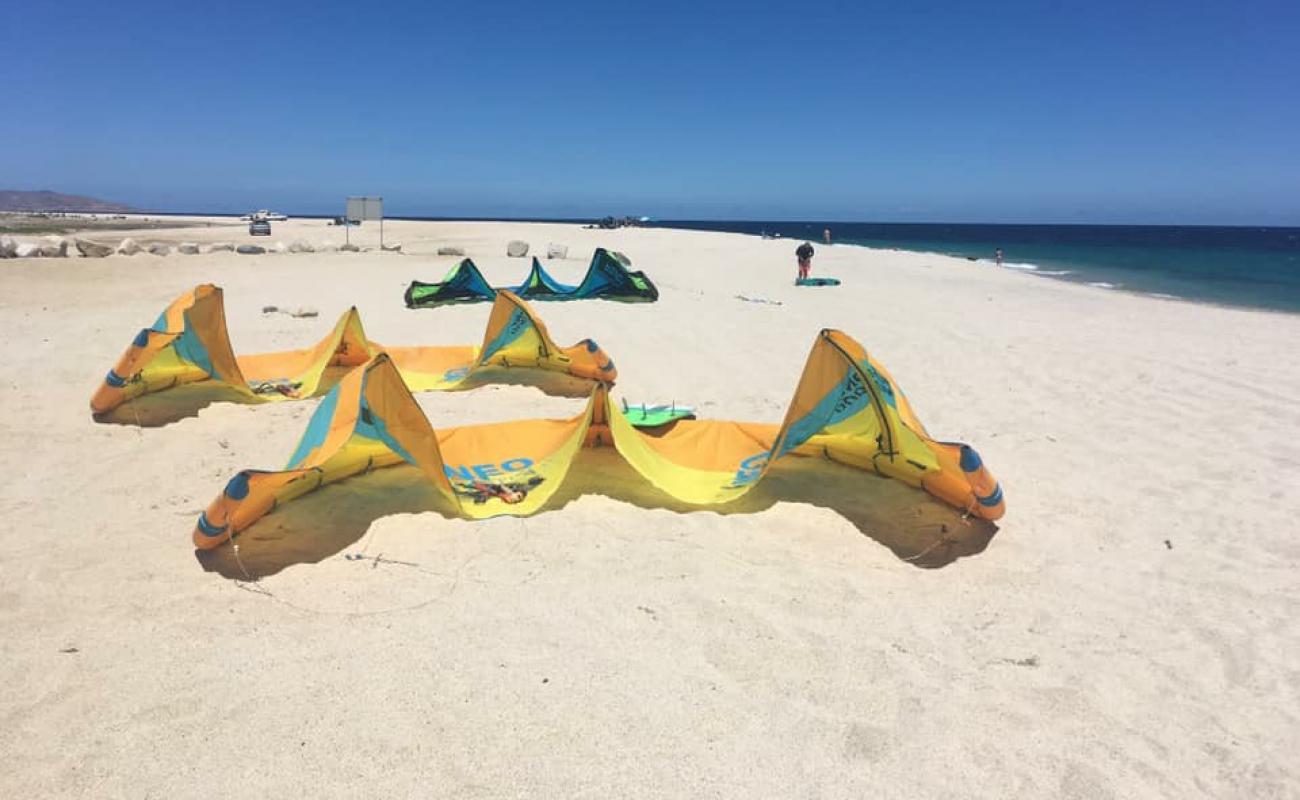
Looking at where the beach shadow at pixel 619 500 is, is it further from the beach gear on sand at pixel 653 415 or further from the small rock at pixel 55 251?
the small rock at pixel 55 251

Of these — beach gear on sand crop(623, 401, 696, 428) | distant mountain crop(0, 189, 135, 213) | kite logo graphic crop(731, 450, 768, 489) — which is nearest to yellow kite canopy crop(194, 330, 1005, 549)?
kite logo graphic crop(731, 450, 768, 489)

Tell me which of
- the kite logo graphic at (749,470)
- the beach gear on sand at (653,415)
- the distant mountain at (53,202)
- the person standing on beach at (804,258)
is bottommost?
the kite logo graphic at (749,470)

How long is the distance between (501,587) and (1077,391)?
8.01 meters

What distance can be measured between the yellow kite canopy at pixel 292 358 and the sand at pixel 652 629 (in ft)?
1.90

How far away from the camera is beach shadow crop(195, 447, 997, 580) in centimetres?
471

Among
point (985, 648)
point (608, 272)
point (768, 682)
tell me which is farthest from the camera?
point (608, 272)

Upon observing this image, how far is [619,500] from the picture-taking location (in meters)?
5.54

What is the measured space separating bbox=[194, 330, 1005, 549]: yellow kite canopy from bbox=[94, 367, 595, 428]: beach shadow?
2.36 metres

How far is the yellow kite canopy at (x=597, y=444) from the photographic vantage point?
495 centimetres

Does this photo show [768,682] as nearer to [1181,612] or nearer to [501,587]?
[501,587]

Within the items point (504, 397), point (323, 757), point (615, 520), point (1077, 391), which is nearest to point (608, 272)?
point (504, 397)

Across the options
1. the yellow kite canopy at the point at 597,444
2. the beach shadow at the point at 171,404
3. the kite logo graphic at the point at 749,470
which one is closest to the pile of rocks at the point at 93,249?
the beach shadow at the point at 171,404

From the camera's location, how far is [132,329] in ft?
37.1

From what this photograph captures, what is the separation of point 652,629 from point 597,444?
98.2 inches
